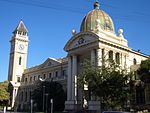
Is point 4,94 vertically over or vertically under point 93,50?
under

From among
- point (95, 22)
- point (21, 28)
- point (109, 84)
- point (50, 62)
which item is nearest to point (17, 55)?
point (21, 28)

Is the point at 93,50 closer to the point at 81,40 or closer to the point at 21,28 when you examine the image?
the point at 81,40

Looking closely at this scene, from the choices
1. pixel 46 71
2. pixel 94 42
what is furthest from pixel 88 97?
pixel 46 71

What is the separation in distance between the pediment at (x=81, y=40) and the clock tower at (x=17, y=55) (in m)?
40.3

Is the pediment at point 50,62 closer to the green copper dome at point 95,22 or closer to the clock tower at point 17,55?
the clock tower at point 17,55

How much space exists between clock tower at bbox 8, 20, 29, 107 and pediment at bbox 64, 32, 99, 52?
4028 cm

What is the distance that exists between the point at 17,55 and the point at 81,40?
4919 cm

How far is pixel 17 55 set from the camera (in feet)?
350

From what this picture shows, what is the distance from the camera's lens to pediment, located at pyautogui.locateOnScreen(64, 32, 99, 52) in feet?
198

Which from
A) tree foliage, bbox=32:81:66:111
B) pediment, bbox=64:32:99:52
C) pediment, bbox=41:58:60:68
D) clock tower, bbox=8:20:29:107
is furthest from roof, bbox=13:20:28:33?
pediment, bbox=64:32:99:52

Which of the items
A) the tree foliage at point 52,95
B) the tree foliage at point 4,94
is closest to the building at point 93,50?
the tree foliage at point 52,95

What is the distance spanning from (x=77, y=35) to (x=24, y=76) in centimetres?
Answer: 4759

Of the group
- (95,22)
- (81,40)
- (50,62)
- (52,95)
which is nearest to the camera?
(81,40)

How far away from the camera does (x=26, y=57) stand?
358 feet
